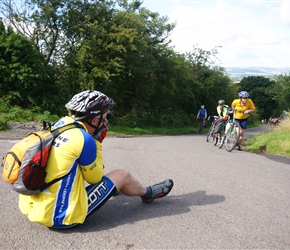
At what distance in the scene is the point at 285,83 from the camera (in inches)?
2539

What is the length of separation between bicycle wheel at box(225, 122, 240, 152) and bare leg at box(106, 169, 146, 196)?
7164mm

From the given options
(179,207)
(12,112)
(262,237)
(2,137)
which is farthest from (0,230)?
(12,112)

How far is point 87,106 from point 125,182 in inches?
42.2

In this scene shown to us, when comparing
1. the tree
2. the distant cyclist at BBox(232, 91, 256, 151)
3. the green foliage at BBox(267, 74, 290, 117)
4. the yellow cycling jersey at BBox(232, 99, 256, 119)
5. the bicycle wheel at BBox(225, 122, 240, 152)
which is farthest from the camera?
the green foliage at BBox(267, 74, 290, 117)

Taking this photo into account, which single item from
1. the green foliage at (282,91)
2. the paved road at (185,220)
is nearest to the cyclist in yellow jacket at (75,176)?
the paved road at (185,220)

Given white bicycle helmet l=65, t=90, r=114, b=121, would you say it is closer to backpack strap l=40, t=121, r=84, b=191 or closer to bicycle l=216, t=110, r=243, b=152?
backpack strap l=40, t=121, r=84, b=191

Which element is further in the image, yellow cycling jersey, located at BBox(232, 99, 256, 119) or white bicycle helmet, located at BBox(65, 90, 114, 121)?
yellow cycling jersey, located at BBox(232, 99, 256, 119)

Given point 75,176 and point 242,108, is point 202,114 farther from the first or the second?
point 75,176

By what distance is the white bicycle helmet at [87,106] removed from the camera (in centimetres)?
378

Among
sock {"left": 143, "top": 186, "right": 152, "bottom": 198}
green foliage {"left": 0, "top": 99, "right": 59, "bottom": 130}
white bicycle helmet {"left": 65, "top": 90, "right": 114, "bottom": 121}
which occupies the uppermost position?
white bicycle helmet {"left": 65, "top": 90, "right": 114, "bottom": 121}

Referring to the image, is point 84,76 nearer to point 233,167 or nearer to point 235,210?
point 233,167

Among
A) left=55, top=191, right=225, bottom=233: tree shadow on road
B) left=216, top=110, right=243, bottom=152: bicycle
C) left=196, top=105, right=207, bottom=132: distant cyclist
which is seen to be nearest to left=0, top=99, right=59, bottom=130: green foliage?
left=216, top=110, right=243, bottom=152: bicycle

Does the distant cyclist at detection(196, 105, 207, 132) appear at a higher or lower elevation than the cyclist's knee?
lower

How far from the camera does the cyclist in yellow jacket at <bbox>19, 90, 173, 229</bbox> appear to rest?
3.49 m
